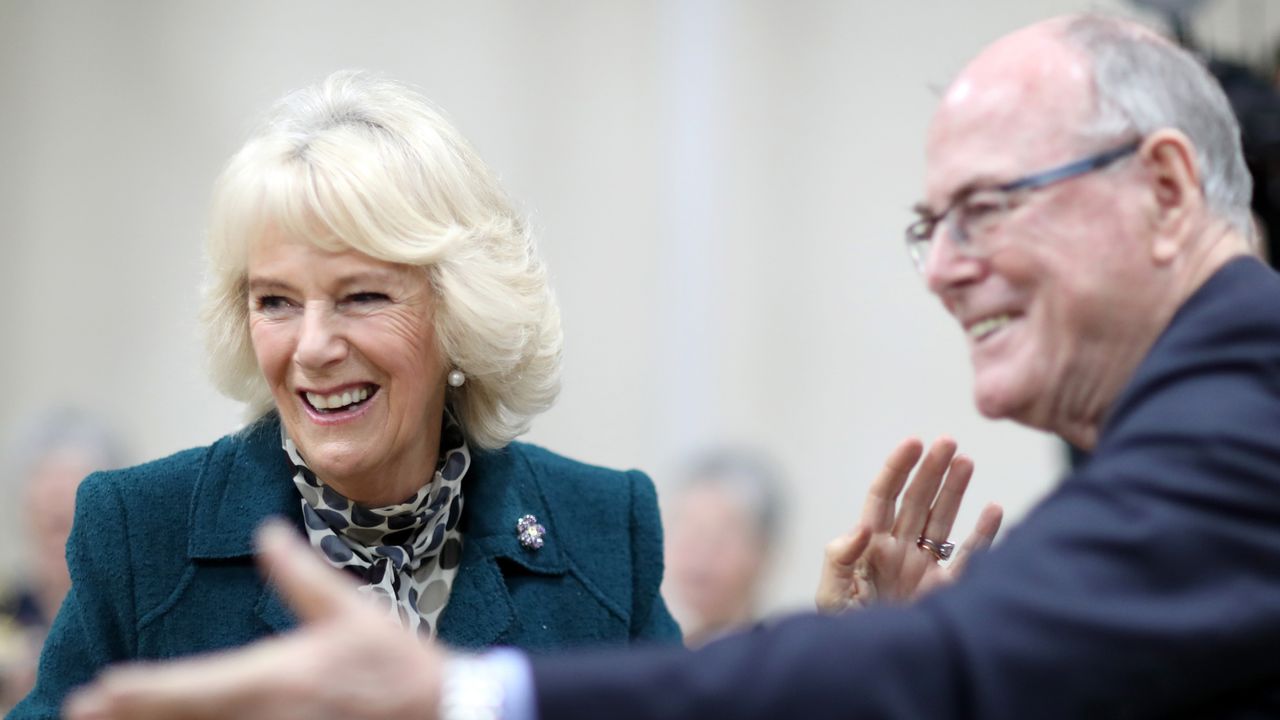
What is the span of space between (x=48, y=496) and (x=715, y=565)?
8.05 ft

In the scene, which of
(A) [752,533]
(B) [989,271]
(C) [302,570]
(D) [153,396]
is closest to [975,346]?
(B) [989,271]

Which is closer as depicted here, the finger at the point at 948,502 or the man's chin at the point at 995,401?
the man's chin at the point at 995,401

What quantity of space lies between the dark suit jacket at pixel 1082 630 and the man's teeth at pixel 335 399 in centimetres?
113

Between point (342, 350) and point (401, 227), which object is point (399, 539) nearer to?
point (342, 350)

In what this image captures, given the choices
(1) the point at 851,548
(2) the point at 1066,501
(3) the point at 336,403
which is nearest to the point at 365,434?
(3) the point at 336,403

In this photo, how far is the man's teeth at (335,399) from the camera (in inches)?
94.6

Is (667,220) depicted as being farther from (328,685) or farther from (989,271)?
(328,685)

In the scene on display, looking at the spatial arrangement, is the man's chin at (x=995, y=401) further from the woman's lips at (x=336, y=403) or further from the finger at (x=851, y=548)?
the woman's lips at (x=336, y=403)

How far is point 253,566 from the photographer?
243 centimetres

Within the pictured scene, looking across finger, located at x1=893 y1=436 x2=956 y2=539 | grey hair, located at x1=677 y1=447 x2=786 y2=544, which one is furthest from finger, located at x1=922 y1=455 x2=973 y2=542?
grey hair, located at x1=677 y1=447 x2=786 y2=544

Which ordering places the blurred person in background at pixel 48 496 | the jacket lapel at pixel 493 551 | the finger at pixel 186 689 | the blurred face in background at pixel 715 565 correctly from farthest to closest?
the blurred face in background at pixel 715 565 → the blurred person in background at pixel 48 496 → the jacket lapel at pixel 493 551 → the finger at pixel 186 689

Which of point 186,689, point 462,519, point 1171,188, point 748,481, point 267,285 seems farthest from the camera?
point 748,481

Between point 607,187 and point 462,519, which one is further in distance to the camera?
point 607,187

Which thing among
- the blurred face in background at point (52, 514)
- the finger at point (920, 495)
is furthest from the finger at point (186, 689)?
the blurred face in background at point (52, 514)
